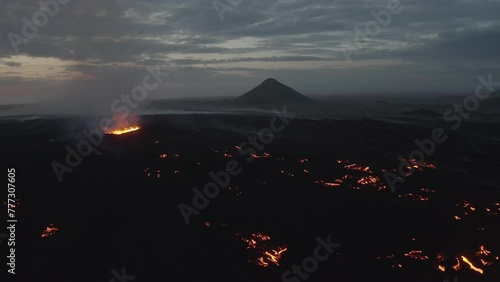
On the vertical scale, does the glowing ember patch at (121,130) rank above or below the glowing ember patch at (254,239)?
above

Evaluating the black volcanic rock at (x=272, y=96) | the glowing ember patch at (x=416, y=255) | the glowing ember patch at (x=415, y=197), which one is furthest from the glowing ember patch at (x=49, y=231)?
the black volcanic rock at (x=272, y=96)

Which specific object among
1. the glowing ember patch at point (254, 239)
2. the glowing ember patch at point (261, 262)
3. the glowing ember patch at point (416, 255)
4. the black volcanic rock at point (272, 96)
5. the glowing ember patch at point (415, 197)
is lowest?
the glowing ember patch at point (261, 262)

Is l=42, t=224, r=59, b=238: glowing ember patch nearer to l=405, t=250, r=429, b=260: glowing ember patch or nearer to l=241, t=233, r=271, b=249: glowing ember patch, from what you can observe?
l=241, t=233, r=271, b=249: glowing ember patch

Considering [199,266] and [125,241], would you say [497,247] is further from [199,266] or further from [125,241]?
[125,241]

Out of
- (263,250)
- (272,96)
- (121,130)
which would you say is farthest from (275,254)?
(272,96)

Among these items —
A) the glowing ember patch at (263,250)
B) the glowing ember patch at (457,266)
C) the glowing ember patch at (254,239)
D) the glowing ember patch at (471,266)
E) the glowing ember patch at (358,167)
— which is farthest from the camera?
the glowing ember patch at (358,167)

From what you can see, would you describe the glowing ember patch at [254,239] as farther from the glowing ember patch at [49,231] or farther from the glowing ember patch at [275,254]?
the glowing ember patch at [49,231]

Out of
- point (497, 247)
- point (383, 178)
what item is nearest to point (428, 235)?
point (497, 247)

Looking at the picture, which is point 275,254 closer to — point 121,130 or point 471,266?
point 471,266
